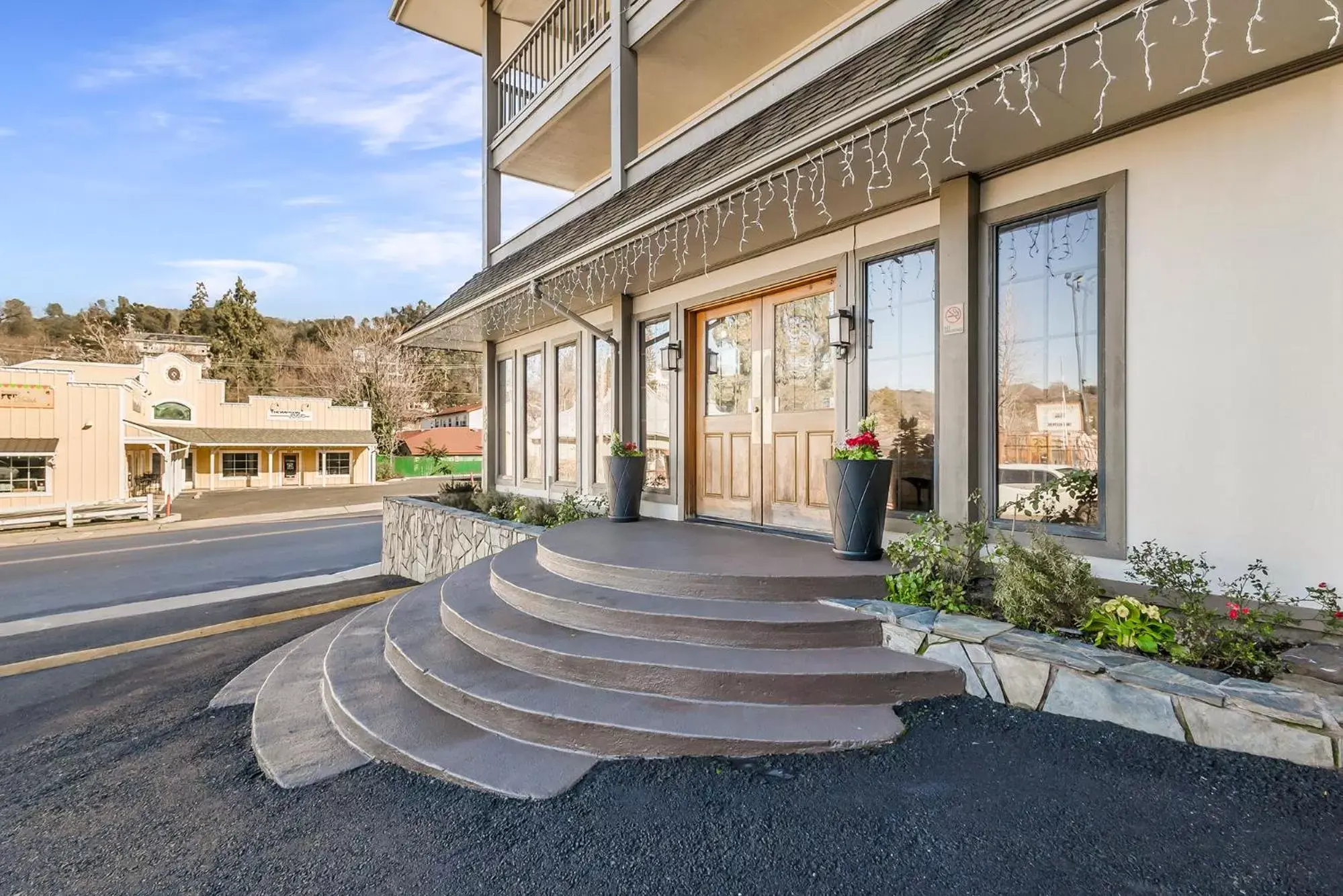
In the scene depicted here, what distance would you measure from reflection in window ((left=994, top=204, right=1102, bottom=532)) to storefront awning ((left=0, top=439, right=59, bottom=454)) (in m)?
25.2

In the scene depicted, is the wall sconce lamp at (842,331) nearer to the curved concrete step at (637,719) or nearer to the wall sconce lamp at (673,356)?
the wall sconce lamp at (673,356)

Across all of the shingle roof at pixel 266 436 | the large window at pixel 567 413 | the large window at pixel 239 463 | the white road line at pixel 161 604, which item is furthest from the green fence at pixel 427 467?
the large window at pixel 567 413

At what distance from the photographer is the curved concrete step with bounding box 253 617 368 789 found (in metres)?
2.69

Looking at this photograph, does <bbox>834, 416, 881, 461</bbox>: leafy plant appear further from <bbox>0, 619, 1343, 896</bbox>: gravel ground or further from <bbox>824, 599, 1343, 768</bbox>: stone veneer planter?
<bbox>0, 619, 1343, 896</bbox>: gravel ground

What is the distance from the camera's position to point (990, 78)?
2742mm

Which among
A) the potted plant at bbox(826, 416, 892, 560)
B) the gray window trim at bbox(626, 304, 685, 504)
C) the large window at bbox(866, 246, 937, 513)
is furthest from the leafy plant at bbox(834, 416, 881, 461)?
the gray window trim at bbox(626, 304, 685, 504)

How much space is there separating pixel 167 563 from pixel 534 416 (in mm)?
7730

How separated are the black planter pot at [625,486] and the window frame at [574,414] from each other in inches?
70.3

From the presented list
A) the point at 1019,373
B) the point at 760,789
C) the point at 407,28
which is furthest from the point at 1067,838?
the point at 407,28

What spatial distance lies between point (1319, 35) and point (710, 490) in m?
5.00

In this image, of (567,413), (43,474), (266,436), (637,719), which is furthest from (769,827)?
(266,436)

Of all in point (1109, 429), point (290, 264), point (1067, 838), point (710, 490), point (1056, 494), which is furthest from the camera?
point (290, 264)

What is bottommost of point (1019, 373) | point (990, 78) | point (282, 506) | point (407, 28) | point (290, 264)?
point (282, 506)

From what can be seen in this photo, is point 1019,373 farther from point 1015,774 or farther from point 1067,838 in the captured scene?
point 1067,838
